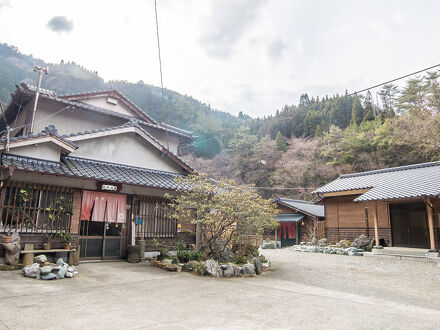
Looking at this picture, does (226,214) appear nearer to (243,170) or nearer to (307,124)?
(243,170)

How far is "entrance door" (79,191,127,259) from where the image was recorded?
10.4 metres

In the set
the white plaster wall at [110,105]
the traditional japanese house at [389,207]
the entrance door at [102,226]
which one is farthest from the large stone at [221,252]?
the white plaster wall at [110,105]

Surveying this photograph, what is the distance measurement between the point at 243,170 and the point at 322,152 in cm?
1165

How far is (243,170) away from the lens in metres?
43.1

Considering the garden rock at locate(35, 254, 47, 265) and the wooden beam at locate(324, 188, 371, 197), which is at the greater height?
the wooden beam at locate(324, 188, 371, 197)

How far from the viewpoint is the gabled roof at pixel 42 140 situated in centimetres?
891

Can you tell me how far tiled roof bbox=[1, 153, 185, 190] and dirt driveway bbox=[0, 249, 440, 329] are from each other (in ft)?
9.59

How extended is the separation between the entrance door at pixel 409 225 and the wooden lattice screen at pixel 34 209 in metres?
18.1

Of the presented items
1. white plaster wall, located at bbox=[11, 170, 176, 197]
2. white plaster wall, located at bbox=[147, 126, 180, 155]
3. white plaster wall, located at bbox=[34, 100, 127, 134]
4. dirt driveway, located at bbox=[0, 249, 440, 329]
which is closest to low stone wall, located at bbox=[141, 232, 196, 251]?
white plaster wall, located at bbox=[11, 170, 176, 197]

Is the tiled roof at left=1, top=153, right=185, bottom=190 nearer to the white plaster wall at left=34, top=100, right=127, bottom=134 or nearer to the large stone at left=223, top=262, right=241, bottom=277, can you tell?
the white plaster wall at left=34, top=100, right=127, bottom=134

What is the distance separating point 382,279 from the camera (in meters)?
9.28

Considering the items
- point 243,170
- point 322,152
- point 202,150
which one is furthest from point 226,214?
point 202,150

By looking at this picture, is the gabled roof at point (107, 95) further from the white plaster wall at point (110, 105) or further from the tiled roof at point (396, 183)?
the tiled roof at point (396, 183)

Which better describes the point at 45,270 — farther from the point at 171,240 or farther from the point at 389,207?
the point at 389,207
